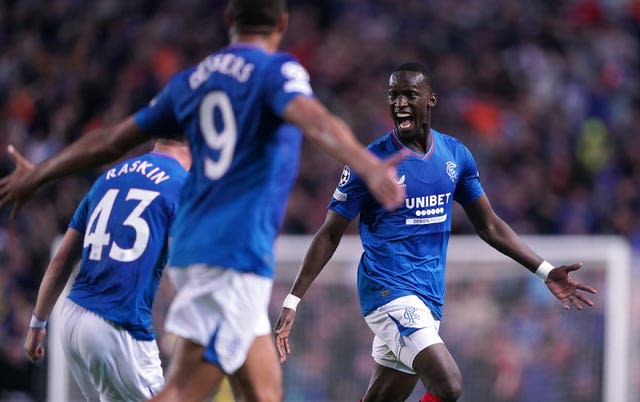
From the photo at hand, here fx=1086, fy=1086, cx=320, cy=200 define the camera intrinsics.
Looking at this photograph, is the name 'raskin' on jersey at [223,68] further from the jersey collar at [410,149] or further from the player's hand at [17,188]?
the jersey collar at [410,149]

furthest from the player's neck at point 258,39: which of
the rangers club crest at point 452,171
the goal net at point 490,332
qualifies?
the goal net at point 490,332

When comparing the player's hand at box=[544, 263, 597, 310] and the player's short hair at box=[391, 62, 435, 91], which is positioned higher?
the player's short hair at box=[391, 62, 435, 91]

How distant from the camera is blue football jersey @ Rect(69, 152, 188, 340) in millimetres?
5449

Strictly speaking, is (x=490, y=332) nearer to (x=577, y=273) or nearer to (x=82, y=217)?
(x=577, y=273)

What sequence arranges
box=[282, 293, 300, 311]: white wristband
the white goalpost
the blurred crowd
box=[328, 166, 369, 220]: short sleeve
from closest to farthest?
box=[282, 293, 300, 311]: white wristband
box=[328, 166, 369, 220]: short sleeve
the blurred crowd
the white goalpost

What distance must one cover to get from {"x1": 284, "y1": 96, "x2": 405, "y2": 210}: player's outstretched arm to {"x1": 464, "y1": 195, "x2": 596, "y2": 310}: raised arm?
2587 mm

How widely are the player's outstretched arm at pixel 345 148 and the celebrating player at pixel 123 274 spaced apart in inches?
60.1

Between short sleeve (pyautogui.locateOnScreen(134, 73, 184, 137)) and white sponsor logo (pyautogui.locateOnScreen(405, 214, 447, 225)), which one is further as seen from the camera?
white sponsor logo (pyautogui.locateOnScreen(405, 214, 447, 225))

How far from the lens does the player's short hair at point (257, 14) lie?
4410mm

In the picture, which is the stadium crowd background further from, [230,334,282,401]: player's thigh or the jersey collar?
[230,334,282,401]: player's thigh

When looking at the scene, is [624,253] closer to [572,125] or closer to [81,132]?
[572,125]

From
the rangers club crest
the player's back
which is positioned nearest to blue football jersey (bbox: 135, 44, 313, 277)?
the player's back

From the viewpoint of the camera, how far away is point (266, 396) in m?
4.60

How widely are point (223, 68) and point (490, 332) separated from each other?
6970 millimetres
